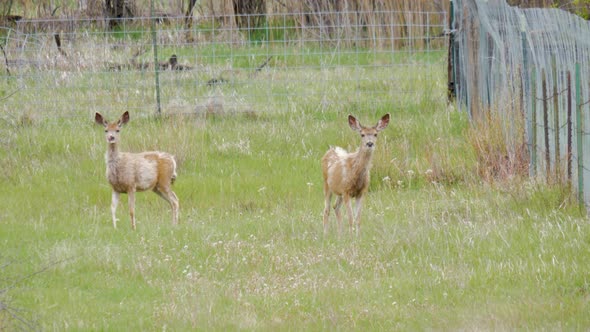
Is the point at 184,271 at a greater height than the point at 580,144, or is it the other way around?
the point at 580,144

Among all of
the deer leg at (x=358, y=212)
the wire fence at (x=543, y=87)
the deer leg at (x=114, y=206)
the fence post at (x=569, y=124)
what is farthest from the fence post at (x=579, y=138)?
the deer leg at (x=114, y=206)

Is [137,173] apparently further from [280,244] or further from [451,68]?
[451,68]

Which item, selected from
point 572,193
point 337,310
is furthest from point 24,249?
point 572,193

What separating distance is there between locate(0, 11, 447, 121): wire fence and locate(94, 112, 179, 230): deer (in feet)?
14.4

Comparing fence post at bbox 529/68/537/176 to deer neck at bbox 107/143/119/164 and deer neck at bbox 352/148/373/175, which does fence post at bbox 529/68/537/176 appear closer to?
deer neck at bbox 352/148/373/175

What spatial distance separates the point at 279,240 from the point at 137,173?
2.34m

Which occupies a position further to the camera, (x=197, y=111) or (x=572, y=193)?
(x=197, y=111)

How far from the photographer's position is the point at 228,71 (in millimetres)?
18250

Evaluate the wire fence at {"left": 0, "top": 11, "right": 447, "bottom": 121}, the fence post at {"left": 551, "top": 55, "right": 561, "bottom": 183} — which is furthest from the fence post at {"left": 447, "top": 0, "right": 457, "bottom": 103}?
the fence post at {"left": 551, "top": 55, "right": 561, "bottom": 183}

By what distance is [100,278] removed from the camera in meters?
9.00

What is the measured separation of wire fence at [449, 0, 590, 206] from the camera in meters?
10.7

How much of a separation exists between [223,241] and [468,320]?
3.13m

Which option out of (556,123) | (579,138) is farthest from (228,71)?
(579,138)

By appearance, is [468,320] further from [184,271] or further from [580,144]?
[580,144]
